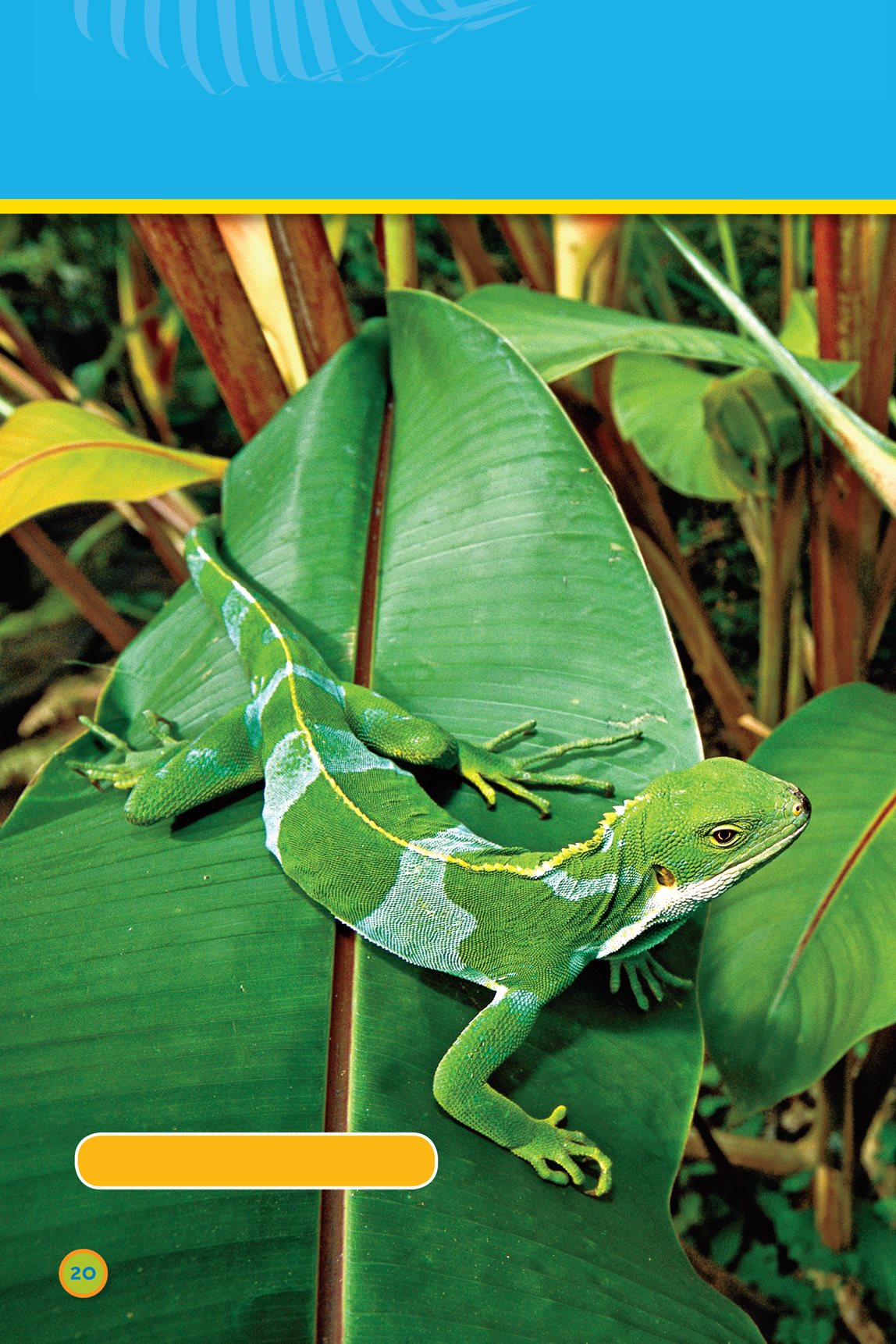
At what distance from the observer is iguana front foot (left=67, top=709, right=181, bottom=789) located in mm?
933

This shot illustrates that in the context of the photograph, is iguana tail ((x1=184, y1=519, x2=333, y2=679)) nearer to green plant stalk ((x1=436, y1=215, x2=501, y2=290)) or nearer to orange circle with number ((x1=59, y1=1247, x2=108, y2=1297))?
orange circle with number ((x1=59, y1=1247, x2=108, y2=1297))

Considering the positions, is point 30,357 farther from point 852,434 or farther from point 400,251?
point 852,434

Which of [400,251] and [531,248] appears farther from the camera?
[531,248]

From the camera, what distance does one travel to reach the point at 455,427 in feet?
3.34

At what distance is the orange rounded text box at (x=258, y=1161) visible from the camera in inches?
26.1

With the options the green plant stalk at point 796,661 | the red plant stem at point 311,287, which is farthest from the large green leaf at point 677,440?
the red plant stem at point 311,287

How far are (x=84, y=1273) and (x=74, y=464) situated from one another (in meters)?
0.90

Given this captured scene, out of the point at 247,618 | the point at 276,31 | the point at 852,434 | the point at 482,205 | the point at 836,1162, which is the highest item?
the point at 276,31

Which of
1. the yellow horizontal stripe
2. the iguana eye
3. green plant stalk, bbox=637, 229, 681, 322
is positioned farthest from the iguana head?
green plant stalk, bbox=637, 229, 681, 322

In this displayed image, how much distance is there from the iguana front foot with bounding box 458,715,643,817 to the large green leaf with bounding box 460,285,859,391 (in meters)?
0.45

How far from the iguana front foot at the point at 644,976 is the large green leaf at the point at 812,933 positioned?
174 mm

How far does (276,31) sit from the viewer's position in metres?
0.90

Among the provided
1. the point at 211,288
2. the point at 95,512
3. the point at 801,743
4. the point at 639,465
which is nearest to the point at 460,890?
the point at 801,743

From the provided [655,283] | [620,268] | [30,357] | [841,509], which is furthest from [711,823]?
[655,283]
